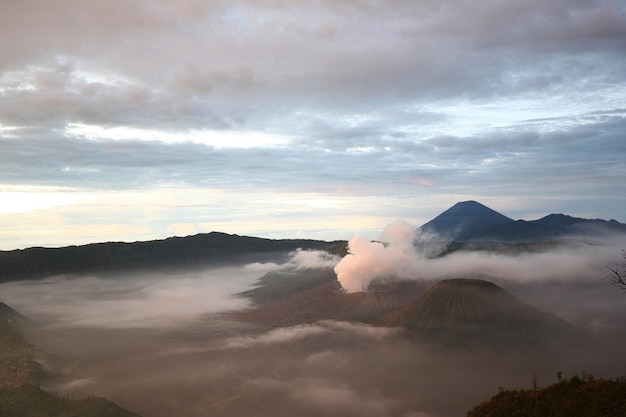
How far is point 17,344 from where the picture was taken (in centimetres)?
18150

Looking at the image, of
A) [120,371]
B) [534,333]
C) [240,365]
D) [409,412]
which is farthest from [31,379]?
[534,333]

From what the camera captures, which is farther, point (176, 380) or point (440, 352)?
point (440, 352)

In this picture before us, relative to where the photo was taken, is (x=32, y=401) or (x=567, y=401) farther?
(x=32, y=401)

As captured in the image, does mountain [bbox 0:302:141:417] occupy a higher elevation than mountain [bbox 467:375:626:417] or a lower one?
lower

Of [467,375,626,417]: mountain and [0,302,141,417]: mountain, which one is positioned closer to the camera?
[467,375,626,417]: mountain

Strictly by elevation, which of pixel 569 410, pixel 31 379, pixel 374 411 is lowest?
pixel 374 411

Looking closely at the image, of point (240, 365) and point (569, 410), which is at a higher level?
point (569, 410)

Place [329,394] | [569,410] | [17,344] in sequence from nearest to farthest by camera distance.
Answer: [569,410] → [329,394] → [17,344]

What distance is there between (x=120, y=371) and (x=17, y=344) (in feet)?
126

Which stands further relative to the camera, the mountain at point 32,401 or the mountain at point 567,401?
the mountain at point 32,401

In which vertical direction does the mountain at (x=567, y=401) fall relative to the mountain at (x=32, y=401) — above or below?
above

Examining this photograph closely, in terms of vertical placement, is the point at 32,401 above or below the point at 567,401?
below

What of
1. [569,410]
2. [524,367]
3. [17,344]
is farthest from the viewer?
[17,344]

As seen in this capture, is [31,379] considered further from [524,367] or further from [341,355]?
[524,367]
